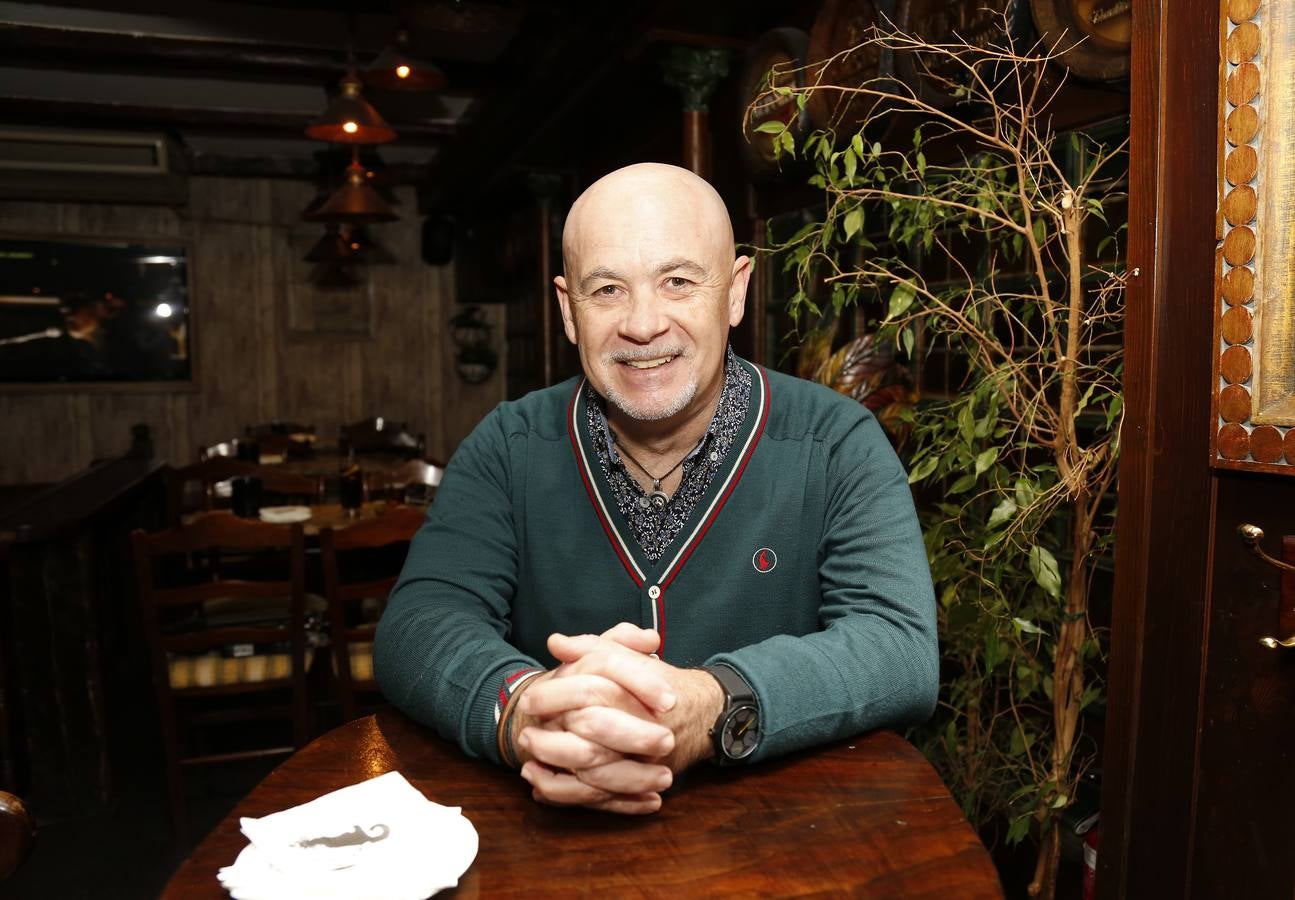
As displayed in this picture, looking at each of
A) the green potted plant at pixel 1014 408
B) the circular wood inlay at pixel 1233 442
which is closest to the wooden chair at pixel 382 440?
the green potted plant at pixel 1014 408

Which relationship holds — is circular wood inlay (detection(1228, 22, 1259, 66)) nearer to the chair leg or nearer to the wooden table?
the wooden table

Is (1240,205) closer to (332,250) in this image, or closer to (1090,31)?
(1090,31)

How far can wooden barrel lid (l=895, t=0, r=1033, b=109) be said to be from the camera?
2.14m

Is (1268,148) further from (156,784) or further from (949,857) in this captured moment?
(156,784)

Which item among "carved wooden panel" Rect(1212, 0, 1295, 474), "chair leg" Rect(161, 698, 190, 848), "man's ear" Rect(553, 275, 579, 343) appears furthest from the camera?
"chair leg" Rect(161, 698, 190, 848)

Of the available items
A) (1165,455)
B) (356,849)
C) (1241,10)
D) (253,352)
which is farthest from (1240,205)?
(253,352)

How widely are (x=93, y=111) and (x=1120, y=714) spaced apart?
7706 millimetres

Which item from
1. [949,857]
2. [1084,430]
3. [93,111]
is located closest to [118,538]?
[93,111]

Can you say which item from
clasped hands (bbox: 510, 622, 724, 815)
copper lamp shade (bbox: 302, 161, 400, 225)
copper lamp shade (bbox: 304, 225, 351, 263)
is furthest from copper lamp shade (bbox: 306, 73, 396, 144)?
clasped hands (bbox: 510, 622, 724, 815)

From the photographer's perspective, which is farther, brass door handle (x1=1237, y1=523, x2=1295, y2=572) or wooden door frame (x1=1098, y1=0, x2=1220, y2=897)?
wooden door frame (x1=1098, y1=0, x2=1220, y2=897)

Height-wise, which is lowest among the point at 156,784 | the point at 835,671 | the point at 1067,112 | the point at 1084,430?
the point at 156,784

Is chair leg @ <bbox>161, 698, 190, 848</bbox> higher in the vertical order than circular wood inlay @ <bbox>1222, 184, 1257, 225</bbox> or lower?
lower

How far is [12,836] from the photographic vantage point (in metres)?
0.91

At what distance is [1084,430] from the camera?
2248 mm
